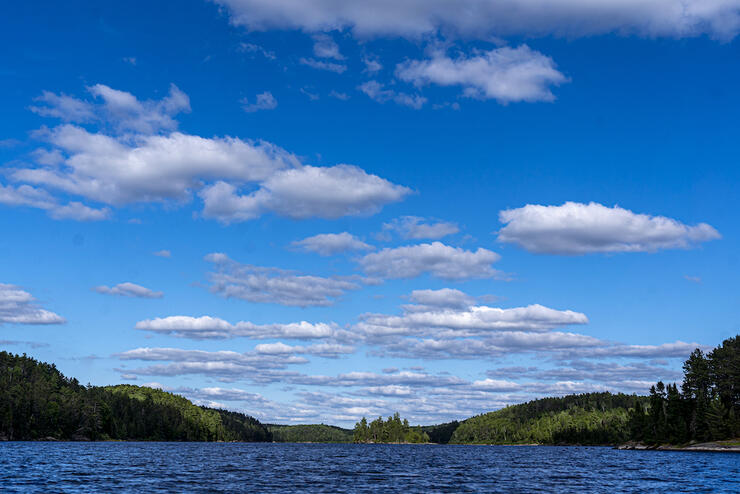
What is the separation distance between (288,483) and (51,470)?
32698 mm

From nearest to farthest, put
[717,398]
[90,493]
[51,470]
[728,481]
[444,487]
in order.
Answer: [90,493], [444,487], [728,481], [51,470], [717,398]

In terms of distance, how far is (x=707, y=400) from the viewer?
177 metres

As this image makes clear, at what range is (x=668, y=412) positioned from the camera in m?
196

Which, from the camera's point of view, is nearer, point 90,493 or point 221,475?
point 90,493

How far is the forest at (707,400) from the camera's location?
165m

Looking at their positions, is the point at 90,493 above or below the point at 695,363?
below

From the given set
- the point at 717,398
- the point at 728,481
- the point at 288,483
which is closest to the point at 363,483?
the point at 288,483

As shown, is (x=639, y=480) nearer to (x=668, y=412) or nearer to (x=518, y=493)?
(x=518, y=493)

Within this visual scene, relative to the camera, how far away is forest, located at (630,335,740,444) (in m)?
165

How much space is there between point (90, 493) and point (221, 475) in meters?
27.0

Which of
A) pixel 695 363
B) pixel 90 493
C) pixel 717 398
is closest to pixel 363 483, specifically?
pixel 90 493

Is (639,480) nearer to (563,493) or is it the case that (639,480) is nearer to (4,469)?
(563,493)

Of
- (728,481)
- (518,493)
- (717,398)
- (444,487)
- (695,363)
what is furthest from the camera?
(695,363)

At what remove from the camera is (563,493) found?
6084 centimetres
